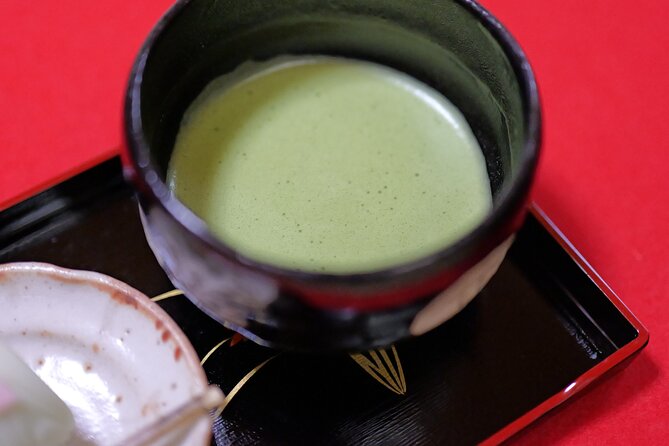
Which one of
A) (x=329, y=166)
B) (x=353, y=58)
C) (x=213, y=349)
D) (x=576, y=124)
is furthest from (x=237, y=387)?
(x=576, y=124)

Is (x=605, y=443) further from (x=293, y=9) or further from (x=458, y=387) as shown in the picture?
(x=293, y=9)

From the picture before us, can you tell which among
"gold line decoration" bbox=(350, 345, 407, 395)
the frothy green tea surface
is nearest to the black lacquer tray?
"gold line decoration" bbox=(350, 345, 407, 395)

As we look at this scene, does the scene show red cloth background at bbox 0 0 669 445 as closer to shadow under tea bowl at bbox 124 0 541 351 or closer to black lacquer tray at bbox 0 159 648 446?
black lacquer tray at bbox 0 159 648 446

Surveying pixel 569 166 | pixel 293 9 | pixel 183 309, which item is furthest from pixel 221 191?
pixel 569 166

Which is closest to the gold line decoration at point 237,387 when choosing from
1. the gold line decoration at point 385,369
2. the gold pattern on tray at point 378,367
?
the gold pattern on tray at point 378,367

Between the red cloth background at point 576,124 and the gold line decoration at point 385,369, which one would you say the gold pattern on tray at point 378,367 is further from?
the red cloth background at point 576,124
